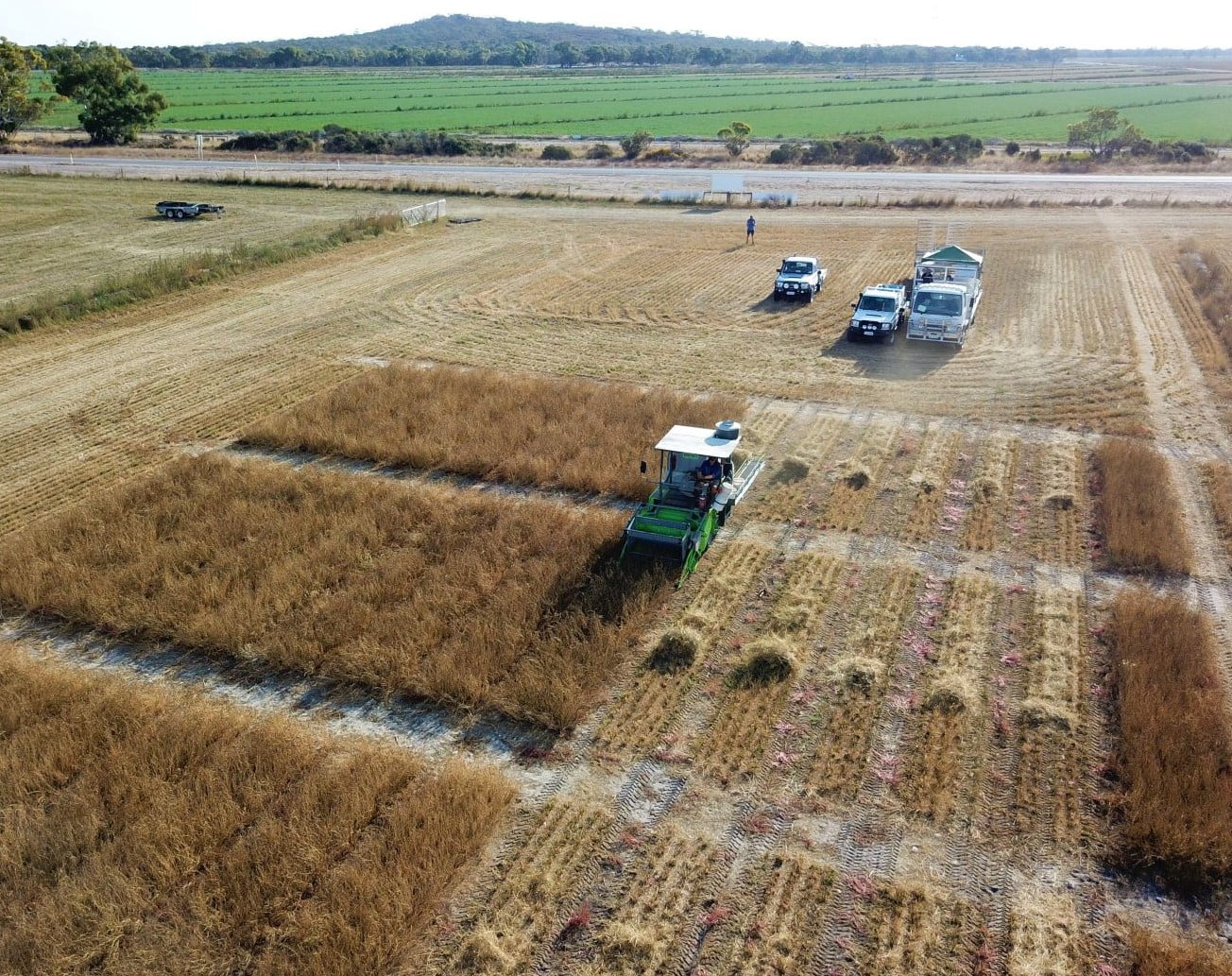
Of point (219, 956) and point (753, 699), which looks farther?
point (753, 699)

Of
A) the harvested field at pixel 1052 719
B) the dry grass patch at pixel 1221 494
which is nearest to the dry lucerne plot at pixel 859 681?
the harvested field at pixel 1052 719

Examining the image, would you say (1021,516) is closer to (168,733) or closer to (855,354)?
(855,354)

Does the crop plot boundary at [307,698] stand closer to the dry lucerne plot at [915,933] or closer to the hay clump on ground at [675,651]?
the hay clump on ground at [675,651]

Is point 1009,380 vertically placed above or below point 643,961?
above

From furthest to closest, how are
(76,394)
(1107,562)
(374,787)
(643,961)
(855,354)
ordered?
(855,354) < (76,394) < (1107,562) < (374,787) < (643,961)

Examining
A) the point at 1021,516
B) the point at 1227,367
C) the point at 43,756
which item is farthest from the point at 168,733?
the point at 1227,367

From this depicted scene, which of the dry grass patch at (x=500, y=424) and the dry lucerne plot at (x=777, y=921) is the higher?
the dry grass patch at (x=500, y=424)

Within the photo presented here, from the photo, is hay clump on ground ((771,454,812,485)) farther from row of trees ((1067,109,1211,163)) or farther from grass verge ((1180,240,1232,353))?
row of trees ((1067,109,1211,163))

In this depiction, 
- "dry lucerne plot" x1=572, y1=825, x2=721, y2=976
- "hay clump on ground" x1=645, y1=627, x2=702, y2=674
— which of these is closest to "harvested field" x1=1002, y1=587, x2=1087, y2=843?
"dry lucerne plot" x1=572, y1=825, x2=721, y2=976
